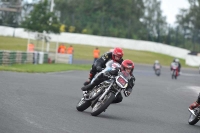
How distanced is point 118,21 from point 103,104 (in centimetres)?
6566

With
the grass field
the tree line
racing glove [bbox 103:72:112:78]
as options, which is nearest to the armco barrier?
the tree line

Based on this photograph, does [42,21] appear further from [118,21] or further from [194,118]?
[194,118]

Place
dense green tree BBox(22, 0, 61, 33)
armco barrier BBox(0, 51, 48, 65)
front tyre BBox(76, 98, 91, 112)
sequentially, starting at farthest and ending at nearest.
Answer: dense green tree BBox(22, 0, 61, 33), armco barrier BBox(0, 51, 48, 65), front tyre BBox(76, 98, 91, 112)

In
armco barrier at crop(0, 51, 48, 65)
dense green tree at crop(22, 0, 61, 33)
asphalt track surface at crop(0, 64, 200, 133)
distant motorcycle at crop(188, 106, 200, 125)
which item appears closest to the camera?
asphalt track surface at crop(0, 64, 200, 133)

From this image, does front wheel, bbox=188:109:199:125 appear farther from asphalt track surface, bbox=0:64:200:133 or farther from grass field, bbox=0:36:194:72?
grass field, bbox=0:36:194:72

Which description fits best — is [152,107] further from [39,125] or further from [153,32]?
[153,32]

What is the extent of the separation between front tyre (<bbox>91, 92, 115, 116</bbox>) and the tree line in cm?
3535

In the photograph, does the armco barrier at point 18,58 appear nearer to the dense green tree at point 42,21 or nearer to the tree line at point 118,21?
the dense green tree at point 42,21

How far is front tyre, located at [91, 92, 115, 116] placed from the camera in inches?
468

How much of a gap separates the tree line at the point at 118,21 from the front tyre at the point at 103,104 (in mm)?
35351

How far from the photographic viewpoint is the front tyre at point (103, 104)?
11.9m

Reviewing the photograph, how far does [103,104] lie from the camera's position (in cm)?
1193

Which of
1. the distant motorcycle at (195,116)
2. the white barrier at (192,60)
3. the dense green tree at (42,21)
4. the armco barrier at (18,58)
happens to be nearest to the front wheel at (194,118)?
the distant motorcycle at (195,116)

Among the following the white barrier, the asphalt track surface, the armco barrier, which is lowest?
the white barrier
